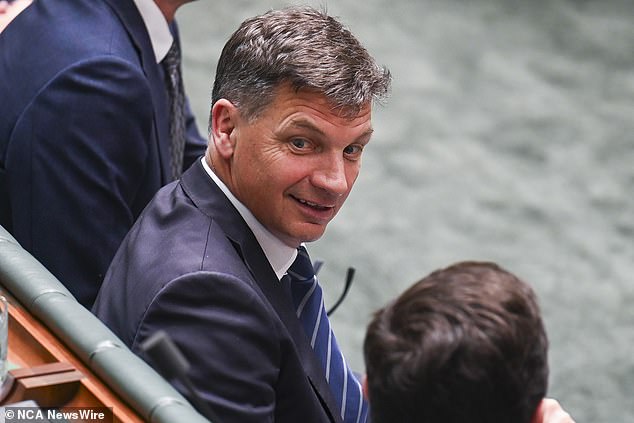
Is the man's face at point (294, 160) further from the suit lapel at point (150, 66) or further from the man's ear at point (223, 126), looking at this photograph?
the suit lapel at point (150, 66)

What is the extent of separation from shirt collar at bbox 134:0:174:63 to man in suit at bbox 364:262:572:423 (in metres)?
1.11

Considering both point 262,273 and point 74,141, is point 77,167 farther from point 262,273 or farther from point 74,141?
point 262,273

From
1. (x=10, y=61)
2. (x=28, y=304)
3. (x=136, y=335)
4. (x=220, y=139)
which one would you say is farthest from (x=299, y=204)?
(x=10, y=61)

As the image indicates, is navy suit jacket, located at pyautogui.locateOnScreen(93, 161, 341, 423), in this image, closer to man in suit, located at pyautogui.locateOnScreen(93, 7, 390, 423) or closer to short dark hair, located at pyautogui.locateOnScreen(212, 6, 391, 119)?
man in suit, located at pyautogui.locateOnScreen(93, 7, 390, 423)

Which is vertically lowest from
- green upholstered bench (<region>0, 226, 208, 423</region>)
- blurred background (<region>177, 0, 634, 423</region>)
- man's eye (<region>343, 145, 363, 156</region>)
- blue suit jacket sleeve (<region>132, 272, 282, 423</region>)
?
blurred background (<region>177, 0, 634, 423</region>)

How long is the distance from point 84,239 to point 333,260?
1.97 meters

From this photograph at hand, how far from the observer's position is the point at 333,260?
4.01 meters

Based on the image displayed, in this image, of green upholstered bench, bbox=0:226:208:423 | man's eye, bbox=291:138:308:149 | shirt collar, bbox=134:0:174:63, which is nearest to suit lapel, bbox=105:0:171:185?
shirt collar, bbox=134:0:174:63

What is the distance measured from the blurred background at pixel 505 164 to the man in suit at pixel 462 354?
2.25m

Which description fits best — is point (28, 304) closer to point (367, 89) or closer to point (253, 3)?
point (367, 89)

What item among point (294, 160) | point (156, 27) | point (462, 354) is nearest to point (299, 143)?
point (294, 160)

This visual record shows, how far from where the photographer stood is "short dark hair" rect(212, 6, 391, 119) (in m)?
1.72

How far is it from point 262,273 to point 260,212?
0.09 metres

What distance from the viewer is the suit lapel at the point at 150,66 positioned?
222cm
